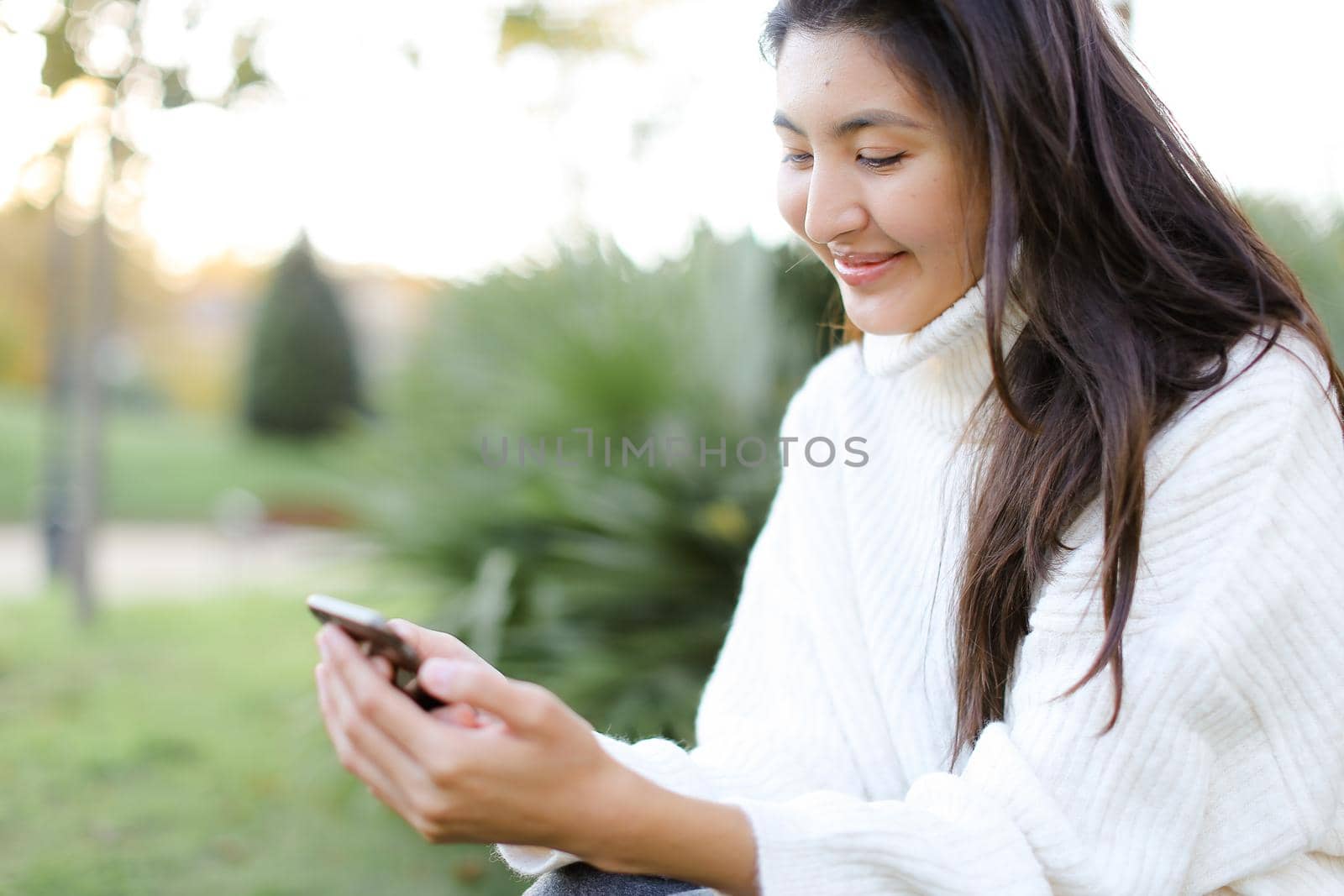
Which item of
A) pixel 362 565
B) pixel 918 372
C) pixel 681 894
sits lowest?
pixel 362 565

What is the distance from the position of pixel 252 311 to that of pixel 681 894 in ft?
53.6

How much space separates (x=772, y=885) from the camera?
110 centimetres

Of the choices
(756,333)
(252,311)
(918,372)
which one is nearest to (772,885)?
(918,372)

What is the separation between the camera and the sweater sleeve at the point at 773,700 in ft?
4.55

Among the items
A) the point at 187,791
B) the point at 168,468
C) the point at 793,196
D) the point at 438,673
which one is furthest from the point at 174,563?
the point at 438,673

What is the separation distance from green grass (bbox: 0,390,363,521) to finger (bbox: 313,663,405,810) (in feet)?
33.4

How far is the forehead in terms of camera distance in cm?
129

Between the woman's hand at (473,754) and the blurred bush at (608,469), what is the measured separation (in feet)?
5.76

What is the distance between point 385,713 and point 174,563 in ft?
30.2

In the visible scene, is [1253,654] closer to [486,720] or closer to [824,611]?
[824,611]

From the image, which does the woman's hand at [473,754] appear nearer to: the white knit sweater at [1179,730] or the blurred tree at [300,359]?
the white knit sweater at [1179,730]

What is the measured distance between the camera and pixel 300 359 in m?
15.9

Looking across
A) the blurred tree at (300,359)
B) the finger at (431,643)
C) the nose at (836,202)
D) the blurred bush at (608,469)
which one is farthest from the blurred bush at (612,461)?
the blurred tree at (300,359)

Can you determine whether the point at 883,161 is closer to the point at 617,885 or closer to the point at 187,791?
the point at 617,885
